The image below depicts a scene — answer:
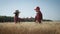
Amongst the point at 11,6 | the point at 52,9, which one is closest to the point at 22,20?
the point at 11,6

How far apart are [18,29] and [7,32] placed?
10 cm

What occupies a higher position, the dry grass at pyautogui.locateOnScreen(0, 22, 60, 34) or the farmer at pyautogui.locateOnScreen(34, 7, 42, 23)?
the farmer at pyautogui.locateOnScreen(34, 7, 42, 23)

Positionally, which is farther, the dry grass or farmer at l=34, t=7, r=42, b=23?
farmer at l=34, t=7, r=42, b=23

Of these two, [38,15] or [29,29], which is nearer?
[29,29]

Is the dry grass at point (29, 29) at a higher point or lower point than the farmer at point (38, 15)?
lower

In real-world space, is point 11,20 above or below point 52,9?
below

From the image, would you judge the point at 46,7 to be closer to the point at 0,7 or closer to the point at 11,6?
the point at 11,6

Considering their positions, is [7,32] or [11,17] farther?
[11,17]

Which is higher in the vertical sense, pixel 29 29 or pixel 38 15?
pixel 38 15

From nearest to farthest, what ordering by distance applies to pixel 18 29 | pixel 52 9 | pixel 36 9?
pixel 18 29, pixel 36 9, pixel 52 9

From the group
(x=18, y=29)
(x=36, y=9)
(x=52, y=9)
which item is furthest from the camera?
(x=52, y=9)

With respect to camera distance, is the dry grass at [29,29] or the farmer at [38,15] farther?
the farmer at [38,15]

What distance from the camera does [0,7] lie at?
139cm

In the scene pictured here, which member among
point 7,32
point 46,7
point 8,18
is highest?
point 46,7
